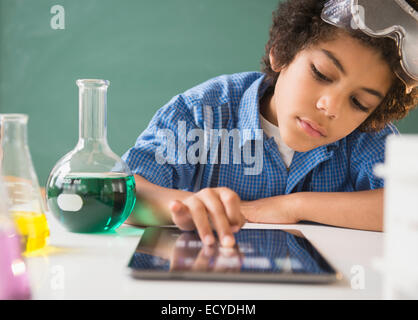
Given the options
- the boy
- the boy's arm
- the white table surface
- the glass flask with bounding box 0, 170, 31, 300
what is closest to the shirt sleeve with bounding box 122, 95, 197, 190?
the boy

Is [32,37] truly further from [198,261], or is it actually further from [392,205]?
[392,205]

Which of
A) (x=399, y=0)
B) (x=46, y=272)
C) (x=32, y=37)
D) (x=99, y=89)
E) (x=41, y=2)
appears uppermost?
(x=41, y=2)

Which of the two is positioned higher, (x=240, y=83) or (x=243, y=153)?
(x=240, y=83)

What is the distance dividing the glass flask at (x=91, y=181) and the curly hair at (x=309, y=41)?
0.58 meters

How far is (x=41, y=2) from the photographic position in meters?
2.45

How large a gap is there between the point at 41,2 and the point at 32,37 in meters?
0.21

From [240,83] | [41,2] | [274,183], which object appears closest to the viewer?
[274,183]

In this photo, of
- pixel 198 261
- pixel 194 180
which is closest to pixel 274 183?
pixel 194 180

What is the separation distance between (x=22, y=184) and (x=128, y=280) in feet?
0.68

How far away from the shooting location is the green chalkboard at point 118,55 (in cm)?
246

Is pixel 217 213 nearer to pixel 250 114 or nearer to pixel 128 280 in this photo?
pixel 128 280

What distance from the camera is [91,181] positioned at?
598mm

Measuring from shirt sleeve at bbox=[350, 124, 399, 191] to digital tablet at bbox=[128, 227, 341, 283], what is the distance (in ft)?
1.82

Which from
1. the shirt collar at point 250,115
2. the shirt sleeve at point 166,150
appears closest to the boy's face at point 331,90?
the shirt collar at point 250,115
